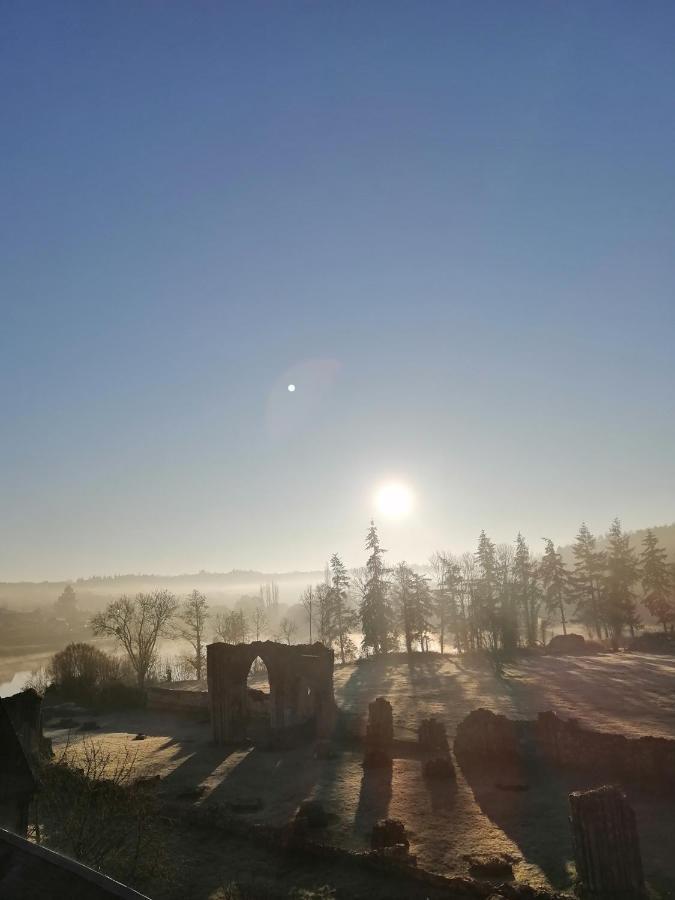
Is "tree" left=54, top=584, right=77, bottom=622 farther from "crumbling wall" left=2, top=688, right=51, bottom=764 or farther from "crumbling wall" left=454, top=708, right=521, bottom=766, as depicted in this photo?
"crumbling wall" left=454, top=708, right=521, bottom=766

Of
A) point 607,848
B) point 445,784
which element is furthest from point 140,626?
point 607,848

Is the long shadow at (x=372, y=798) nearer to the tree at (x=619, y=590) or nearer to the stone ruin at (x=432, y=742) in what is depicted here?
the stone ruin at (x=432, y=742)

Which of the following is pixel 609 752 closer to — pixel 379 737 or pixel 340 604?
pixel 379 737

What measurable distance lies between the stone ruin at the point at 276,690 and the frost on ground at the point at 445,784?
1.98 metres

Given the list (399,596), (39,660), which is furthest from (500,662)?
(39,660)

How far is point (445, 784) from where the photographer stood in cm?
2122

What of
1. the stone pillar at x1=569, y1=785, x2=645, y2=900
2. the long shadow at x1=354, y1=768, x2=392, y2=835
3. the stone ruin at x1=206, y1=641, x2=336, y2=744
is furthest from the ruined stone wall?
the stone ruin at x1=206, y1=641, x2=336, y2=744

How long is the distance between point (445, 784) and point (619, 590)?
49.7 meters

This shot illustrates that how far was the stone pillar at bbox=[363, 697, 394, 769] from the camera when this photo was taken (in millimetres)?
23906

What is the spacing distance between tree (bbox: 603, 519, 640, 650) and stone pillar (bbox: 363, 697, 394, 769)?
43.0m

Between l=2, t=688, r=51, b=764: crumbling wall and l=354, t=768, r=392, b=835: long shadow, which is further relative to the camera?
l=2, t=688, r=51, b=764: crumbling wall

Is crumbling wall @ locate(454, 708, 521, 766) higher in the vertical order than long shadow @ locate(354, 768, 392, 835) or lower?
higher

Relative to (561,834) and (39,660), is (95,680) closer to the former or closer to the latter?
(561,834)

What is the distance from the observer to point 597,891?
40.4 feet
